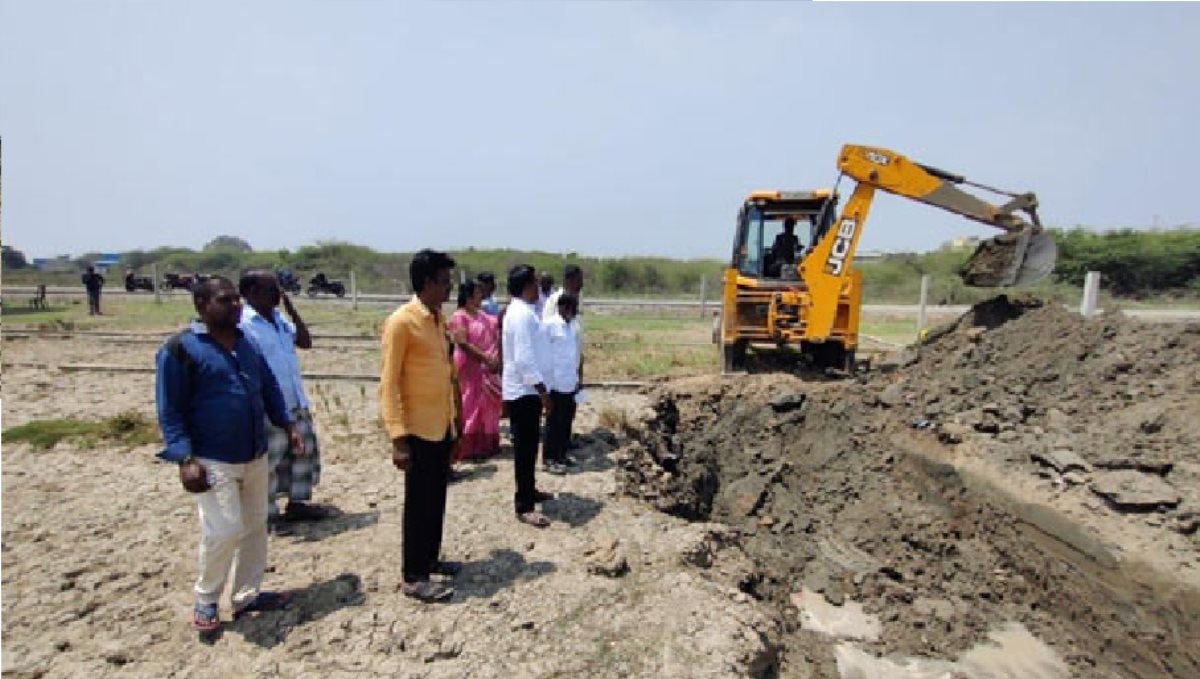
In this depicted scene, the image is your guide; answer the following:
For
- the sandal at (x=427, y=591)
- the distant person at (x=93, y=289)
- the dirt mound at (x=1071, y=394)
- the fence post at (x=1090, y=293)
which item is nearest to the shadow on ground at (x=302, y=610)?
the sandal at (x=427, y=591)

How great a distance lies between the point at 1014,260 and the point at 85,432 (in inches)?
437

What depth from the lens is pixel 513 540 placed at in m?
4.17

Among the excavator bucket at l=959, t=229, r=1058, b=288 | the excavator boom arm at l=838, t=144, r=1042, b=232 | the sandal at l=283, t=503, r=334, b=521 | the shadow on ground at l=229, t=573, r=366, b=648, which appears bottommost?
the shadow on ground at l=229, t=573, r=366, b=648

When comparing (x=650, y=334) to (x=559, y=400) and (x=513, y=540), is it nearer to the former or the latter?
A: (x=559, y=400)

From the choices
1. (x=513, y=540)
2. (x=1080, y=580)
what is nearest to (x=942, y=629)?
(x=1080, y=580)

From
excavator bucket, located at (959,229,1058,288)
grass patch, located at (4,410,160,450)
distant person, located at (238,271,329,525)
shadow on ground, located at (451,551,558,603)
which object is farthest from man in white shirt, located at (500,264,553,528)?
excavator bucket, located at (959,229,1058,288)

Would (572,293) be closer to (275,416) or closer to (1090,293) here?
(275,416)

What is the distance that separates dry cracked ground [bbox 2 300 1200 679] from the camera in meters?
3.15

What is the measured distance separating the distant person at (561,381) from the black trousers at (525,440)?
64cm

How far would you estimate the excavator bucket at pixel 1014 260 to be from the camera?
25.9ft

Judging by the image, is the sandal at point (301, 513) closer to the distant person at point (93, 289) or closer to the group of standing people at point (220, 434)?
the group of standing people at point (220, 434)

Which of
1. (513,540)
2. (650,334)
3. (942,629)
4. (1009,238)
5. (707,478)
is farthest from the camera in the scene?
(650,334)

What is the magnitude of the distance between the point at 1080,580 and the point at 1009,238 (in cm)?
547

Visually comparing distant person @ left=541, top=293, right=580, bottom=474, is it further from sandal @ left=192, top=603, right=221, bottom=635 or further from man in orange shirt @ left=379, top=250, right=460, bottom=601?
sandal @ left=192, top=603, right=221, bottom=635
